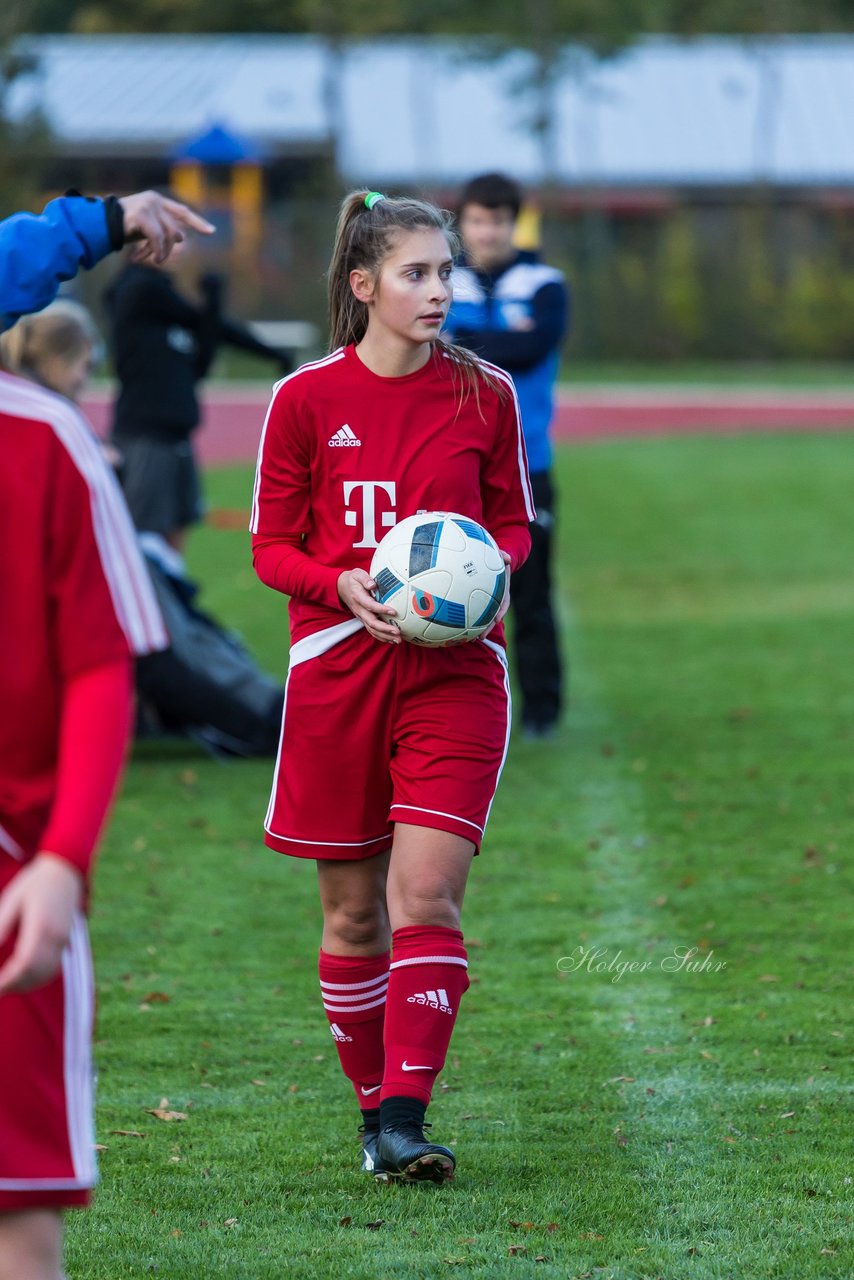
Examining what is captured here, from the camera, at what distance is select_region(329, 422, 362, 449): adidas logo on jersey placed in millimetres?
3766

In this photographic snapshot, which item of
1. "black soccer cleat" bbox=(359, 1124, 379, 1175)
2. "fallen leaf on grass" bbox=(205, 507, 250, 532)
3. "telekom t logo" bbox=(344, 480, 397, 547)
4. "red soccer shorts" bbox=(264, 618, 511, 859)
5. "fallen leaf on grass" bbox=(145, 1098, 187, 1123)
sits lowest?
"fallen leaf on grass" bbox=(205, 507, 250, 532)

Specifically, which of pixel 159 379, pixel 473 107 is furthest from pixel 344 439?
pixel 473 107

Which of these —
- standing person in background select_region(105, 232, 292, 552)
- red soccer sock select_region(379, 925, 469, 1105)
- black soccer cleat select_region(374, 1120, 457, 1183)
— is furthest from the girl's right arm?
standing person in background select_region(105, 232, 292, 552)

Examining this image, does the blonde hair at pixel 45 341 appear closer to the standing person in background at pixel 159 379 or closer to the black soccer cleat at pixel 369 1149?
the standing person in background at pixel 159 379

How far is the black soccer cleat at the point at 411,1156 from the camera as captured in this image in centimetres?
365

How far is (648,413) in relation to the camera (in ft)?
97.0

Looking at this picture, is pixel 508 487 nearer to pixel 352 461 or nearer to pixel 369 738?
pixel 352 461

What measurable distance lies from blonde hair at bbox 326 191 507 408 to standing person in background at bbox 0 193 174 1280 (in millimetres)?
1657

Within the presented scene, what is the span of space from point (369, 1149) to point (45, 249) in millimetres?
1959

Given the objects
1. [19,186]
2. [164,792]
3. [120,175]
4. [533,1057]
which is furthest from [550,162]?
[533,1057]

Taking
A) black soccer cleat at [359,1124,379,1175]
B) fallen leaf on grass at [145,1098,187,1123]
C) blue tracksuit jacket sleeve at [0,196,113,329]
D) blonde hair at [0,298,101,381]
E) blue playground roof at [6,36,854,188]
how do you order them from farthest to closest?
blue playground roof at [6,36,854,188] < blonde hair at [0,298,101,381] < fallen leaf on grass at [145,1098,187,1123] < black soccer cleat at [359,1124,379,1175] < blue tracksuit jacket sleeve at [0,196,113,329]

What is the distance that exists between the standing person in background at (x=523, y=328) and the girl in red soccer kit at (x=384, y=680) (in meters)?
3.58

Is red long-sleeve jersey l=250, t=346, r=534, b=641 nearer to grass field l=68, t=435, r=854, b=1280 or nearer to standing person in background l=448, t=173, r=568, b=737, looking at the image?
grass field l=68, t=435, r=854, b=1280

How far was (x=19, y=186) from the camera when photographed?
26281 millimetres
